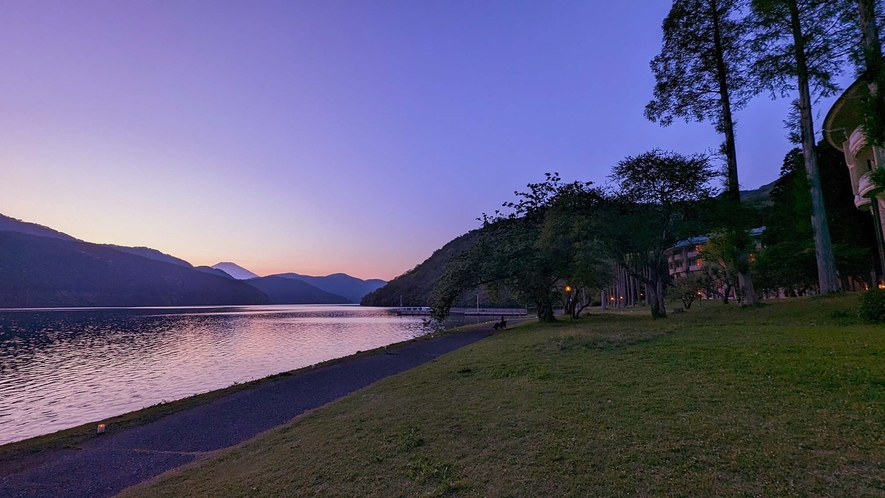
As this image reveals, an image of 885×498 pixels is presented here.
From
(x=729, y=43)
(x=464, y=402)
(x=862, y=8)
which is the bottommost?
(x=464, y=402)

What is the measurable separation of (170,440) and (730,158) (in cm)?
2983

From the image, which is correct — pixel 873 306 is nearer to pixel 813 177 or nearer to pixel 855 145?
pixel 813 177

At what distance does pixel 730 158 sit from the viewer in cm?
2480

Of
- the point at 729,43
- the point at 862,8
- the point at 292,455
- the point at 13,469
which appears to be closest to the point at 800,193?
the point at 729,43

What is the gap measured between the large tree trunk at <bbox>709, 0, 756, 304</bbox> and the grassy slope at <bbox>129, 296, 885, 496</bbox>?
38.7ft

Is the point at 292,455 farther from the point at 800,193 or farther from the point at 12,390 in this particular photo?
the point at 800,193

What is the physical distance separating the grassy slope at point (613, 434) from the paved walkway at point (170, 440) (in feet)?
5.79

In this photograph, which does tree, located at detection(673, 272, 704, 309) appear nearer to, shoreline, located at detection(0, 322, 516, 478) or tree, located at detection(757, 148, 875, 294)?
tree, located at detection(757, 148, 875, 294)

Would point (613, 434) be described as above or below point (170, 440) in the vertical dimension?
above

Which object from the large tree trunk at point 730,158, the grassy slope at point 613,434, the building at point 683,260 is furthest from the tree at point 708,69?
the building at point 683,260

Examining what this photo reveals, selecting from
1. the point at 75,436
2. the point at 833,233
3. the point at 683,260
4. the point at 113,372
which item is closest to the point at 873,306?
the point at 75,436

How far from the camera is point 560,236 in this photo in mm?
33375

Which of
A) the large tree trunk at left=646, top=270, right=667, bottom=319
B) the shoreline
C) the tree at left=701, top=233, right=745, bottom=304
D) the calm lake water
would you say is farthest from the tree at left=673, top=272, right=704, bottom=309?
the shoreline

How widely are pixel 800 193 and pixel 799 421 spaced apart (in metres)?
28.8
